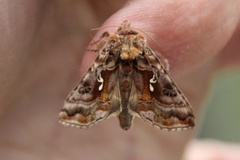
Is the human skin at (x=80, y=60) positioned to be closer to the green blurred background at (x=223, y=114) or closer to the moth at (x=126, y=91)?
the moth at (x=126, y=91)

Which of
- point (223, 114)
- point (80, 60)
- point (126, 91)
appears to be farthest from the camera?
point (223, 114)

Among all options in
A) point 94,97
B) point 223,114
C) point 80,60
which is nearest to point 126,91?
point 94,97

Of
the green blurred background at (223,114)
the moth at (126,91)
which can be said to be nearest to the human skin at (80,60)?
the moth at (126,91)

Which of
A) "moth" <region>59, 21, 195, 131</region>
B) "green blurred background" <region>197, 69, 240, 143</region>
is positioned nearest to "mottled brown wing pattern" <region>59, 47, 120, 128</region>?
"moth" <region>59, 21, 195, 131</region>

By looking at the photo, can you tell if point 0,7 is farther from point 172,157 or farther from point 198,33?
point 172,157

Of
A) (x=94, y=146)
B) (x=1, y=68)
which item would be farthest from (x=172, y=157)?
(x=1, y=68)

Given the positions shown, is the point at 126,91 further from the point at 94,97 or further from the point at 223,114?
the point at 223,114
